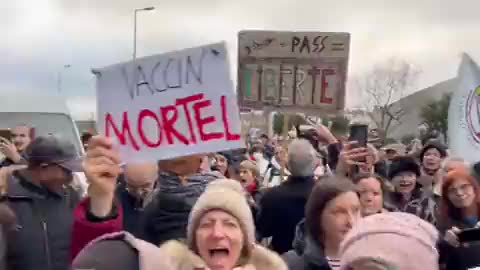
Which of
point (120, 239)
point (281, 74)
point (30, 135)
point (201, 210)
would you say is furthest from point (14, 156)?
point (120, 239)

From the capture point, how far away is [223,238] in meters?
3.59

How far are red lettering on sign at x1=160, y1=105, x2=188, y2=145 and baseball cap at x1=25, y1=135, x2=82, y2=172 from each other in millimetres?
785

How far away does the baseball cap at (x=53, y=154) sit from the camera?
4.93 metres

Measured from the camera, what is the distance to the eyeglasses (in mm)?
5570

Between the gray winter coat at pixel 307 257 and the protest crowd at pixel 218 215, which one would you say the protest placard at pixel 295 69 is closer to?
the protest crowd at pixel 218 215

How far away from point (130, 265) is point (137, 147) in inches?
61.0

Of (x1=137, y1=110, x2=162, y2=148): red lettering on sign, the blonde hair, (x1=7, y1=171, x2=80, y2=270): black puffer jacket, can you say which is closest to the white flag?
(x1=137, y1=110, x2=162, y2=148): red lettering on sign

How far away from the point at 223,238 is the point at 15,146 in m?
4.67

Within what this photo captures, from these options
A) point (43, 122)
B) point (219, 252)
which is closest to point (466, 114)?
point (219, 252)

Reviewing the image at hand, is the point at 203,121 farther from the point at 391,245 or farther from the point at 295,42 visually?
the point at 295,42

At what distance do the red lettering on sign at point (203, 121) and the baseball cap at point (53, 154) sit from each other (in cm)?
87

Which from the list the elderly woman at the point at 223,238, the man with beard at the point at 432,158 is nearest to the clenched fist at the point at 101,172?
the elderly woman at the point at 223,238

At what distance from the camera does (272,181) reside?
1202cm

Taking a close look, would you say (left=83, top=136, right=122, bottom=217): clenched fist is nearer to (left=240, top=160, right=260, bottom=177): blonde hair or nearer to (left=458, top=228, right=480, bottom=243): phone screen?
(left=458, top=228, right=480, bottom=243): phone screen
